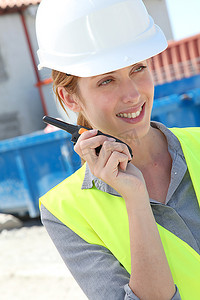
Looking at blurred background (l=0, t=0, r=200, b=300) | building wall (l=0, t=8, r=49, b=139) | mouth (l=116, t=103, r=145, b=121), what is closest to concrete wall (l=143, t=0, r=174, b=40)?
blurred background (l=0, t=0, r=200, b=300)

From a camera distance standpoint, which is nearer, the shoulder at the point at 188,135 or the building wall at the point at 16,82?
the shoulder at the point at 188,135

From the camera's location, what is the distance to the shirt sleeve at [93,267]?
1.60 meters

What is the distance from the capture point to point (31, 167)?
6.77 metres

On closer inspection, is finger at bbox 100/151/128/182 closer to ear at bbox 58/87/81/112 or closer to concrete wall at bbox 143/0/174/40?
ear at bbox 58/87/81/112

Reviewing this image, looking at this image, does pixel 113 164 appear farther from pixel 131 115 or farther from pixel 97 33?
pixel 97 33

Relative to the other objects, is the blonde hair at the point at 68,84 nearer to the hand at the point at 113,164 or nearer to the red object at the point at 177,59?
the hand at the point at 113,164

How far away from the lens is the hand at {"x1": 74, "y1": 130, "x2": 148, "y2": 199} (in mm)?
1577

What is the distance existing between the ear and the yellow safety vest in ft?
1.09

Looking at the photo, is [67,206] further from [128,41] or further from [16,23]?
[16,23]

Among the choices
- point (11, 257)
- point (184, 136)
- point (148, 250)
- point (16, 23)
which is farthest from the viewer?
point (16, 23)

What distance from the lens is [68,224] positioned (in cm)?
174

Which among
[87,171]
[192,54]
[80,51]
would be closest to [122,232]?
[87,171]

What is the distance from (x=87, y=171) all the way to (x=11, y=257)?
4308 millimetres

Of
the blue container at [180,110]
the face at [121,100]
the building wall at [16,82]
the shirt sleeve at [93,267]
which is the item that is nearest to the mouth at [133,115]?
the face at [121,100]
